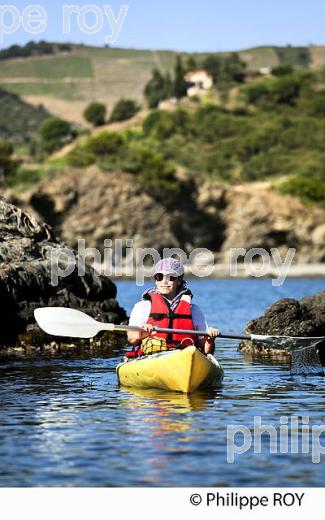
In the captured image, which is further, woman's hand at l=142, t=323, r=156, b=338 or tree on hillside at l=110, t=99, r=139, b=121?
tree on hillside at l=110, t=99, r=139, b=121

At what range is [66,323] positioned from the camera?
19.1 m

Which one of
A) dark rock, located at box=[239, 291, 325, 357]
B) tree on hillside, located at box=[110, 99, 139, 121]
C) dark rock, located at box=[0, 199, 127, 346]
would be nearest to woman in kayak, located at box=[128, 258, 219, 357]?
dark rock, located at box=[239, 291, 325, 357]

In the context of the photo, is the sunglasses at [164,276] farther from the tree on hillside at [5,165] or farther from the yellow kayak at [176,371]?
the tree on hillside at [5,165]

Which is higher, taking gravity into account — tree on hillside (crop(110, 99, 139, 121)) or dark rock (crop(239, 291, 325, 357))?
tree on hillside (crop(110, 99, 139, 121))

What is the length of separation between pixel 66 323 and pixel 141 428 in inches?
224

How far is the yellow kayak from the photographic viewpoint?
53.7 ft

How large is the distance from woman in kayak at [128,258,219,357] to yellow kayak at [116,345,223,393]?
0.45 m

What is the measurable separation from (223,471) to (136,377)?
643 cm

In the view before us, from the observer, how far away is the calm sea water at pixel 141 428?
11117 millimetres

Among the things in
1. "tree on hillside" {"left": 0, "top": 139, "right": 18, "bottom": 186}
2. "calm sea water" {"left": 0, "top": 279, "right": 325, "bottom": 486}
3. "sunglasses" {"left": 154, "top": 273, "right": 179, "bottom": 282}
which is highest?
"tree on hillside" {"left": 0, "top": 139, "right": 18, "bottom": 186}

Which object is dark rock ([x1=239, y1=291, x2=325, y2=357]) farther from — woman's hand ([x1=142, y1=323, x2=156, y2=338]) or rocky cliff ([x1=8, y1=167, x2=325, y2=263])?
rocky cliff ([x1=8, y1=167, x2=325, y2=263])

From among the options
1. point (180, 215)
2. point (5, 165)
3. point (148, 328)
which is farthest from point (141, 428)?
point (5, 165)
